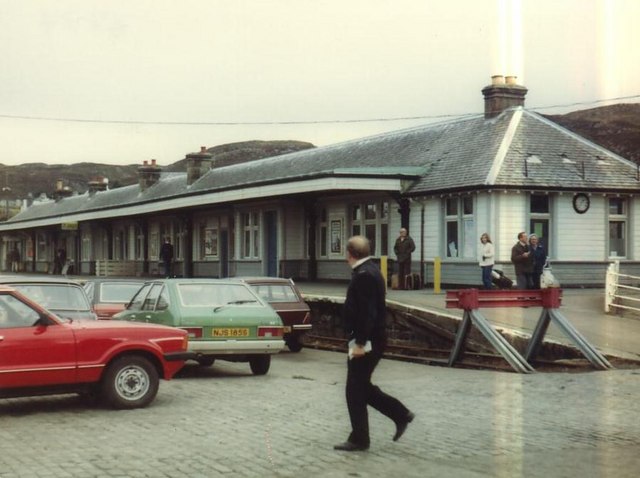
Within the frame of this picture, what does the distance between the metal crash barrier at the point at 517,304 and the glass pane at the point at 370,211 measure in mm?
16490

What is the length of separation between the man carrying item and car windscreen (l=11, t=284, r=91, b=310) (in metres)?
12.5

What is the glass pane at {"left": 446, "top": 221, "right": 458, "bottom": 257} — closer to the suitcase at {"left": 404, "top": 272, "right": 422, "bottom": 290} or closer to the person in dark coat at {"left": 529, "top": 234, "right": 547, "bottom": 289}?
the suitcase at {"left": 404, "top": 272, "right": 422, "bottom": 290}

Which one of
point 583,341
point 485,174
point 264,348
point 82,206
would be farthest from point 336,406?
point 82,206

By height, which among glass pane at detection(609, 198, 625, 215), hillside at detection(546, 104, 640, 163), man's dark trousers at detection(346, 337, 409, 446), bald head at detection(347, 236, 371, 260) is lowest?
man's dark trousers at detection(346, 337, 409, 446)

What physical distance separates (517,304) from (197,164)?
36391 mm

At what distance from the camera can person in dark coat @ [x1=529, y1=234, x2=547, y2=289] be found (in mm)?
23266

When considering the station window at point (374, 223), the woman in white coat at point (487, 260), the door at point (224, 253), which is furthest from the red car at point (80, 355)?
the door at point (224, 253)

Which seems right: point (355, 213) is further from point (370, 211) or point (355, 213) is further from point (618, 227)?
point (618, 227)

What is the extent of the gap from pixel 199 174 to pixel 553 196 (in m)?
26.3

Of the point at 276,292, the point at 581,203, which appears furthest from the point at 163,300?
the point at 581,203

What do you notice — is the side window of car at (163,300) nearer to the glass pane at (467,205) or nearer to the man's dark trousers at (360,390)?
the man's dark trousers at (360,390)

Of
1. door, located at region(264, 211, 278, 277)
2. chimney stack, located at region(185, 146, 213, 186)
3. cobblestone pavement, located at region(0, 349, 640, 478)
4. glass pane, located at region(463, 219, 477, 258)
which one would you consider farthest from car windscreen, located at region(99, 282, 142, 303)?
chimney stack, located at region(185, 146, 213, 186)

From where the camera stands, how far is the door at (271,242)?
3712 cm

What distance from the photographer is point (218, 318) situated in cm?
1388
